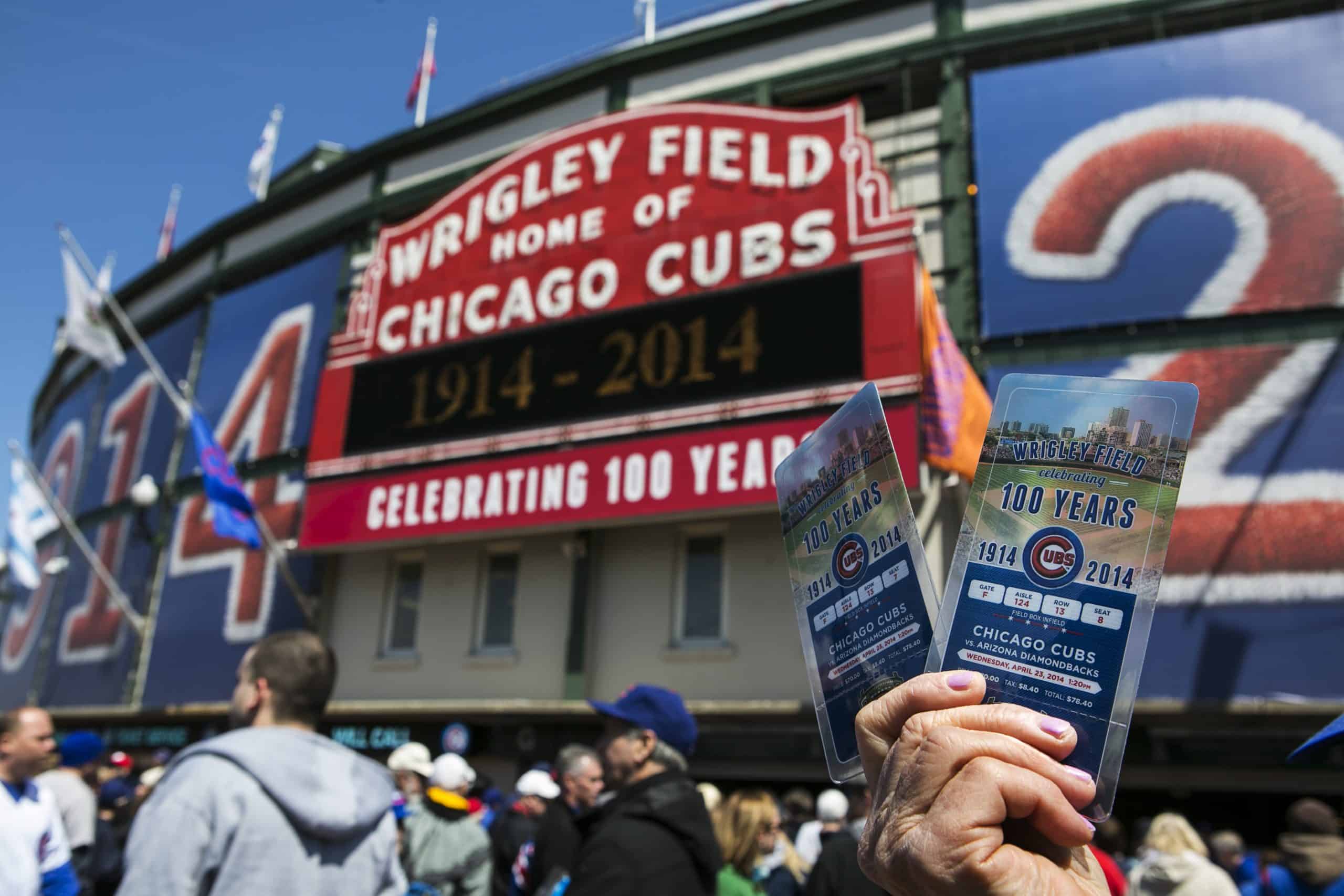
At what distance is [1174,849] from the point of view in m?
4.80

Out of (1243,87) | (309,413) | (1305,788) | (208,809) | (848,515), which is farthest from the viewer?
(309,413)

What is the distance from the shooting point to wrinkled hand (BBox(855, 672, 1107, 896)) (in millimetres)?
1266

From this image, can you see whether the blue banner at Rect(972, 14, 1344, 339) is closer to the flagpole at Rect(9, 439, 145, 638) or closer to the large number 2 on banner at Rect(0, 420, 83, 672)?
the flagpole at Rect(9, 439, 145, 638)

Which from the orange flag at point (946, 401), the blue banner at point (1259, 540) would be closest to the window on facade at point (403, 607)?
the orange flag at point (946, 401)

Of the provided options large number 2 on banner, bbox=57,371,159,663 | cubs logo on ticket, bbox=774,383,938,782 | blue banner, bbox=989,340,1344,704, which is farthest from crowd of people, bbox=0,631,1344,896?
large number 2 on banner, bbox=57,371,159,663

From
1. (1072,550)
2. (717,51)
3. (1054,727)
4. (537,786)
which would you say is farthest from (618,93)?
(1054,727)

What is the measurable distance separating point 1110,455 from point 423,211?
1604 centimetres

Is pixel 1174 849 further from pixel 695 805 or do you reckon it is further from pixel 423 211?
pixel 423 211

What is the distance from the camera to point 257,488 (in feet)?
53.7

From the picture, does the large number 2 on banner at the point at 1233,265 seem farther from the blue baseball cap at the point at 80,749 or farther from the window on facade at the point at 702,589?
the blue baseball cap at the point at 80,749

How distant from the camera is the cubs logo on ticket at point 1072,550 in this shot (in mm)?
1371

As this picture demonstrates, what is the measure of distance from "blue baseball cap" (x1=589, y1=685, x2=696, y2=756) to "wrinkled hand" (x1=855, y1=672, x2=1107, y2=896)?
2203mm

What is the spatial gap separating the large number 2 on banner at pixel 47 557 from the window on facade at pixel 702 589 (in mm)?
17546

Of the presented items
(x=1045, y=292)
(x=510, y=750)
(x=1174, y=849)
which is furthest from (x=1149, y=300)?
(x=510, y=750)
